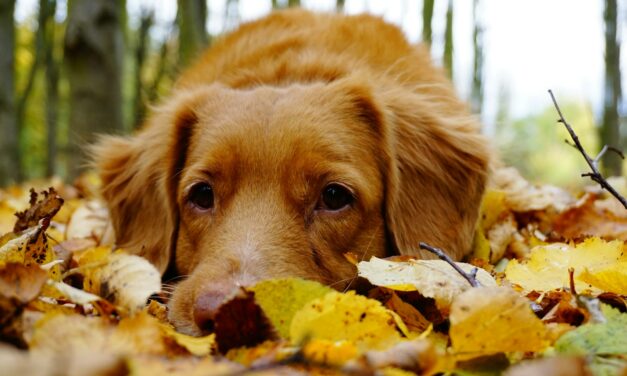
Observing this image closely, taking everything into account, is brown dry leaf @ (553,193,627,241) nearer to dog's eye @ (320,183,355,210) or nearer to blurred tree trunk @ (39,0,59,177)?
dog's eye @ (320,183,355,210)

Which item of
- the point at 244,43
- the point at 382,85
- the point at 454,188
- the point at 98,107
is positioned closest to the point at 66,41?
the point at 98,107

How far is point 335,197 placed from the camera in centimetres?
306

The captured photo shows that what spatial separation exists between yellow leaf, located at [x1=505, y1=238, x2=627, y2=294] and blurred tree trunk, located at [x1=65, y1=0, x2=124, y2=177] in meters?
6.35

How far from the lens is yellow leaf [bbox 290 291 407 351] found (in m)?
1.71

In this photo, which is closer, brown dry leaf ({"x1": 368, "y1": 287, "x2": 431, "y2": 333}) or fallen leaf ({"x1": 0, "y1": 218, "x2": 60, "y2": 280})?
brown dry leaf ({"x1": 368, "y1": 287, "x2": 431, "y2": 333})

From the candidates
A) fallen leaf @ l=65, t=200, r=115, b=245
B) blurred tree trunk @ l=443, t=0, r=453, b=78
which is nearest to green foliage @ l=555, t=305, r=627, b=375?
fallen leaf @ l=65, t=200, r=115, b=245

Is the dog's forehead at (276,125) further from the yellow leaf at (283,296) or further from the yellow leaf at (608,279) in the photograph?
the yellow leaf at (608,279)

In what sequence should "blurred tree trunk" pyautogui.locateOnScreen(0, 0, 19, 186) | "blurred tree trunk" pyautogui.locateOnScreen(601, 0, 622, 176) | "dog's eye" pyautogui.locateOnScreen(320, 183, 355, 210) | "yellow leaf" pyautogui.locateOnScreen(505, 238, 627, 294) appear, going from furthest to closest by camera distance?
"blurred tree trunk" pyautogui.locateOnScreen(601, 0, 622, 176) < "blurred tree trunk" pyautogui.locateOnScreen(0, 0, 19, 186) < "dog's eye" pyautogui.locateOnScreen(320, 183, 355, 210) < "yellow leaf" pyautogui.locateOnScreen(505, 238, 627, 294)

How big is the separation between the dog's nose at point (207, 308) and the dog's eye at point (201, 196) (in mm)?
1127

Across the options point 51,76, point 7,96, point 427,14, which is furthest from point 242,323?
point 51,76

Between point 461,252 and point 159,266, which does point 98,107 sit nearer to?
point 159,266

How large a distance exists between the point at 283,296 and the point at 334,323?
0.21 meters

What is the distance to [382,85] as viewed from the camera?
4.02 meters

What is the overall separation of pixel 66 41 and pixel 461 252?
6.41 metres
